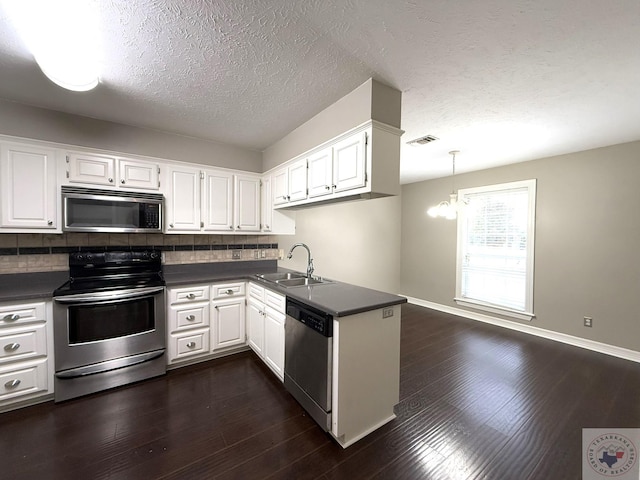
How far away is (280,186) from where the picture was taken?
3002 millimetres

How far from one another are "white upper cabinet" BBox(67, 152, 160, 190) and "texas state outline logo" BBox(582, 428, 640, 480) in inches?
162

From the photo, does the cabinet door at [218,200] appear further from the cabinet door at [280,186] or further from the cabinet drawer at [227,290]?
the cabinet drawer at [227,290]

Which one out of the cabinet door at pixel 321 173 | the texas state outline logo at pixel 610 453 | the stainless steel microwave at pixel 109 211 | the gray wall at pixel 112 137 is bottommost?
the texas state outline logo at pixel 610 453

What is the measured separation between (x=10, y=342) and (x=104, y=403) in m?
0.84

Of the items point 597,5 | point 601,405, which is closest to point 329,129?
point 597,5

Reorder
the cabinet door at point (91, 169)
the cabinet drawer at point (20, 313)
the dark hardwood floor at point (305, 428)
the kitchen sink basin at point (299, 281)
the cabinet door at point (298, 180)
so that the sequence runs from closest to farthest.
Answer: the dark hardwood floor at point (305, 428), the cabinet drawer at point (20, 313), the cabinet door at point (91, 169), the cabinet door at point (298, 180), the kitchen sink basin at point (299, 281)

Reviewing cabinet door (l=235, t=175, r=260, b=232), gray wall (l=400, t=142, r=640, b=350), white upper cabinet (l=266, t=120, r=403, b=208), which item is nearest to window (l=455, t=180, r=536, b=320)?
gray wall (l=400, t=142, r=640, b=350)

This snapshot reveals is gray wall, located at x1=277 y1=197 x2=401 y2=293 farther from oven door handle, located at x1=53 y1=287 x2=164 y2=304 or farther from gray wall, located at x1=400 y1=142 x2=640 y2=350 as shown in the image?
gray wall, located at x1=400 y1=142 x2=640 y2=350

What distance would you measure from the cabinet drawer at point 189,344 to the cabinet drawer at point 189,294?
34 cm

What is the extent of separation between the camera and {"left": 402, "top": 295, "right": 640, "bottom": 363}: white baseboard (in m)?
3.05

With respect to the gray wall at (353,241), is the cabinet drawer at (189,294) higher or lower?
lower

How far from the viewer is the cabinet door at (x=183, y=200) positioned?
282 centimetres

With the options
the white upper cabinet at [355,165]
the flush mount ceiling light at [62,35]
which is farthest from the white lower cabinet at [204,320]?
the flush mount ceiling light at [62,35]

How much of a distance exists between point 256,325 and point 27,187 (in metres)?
2.37
